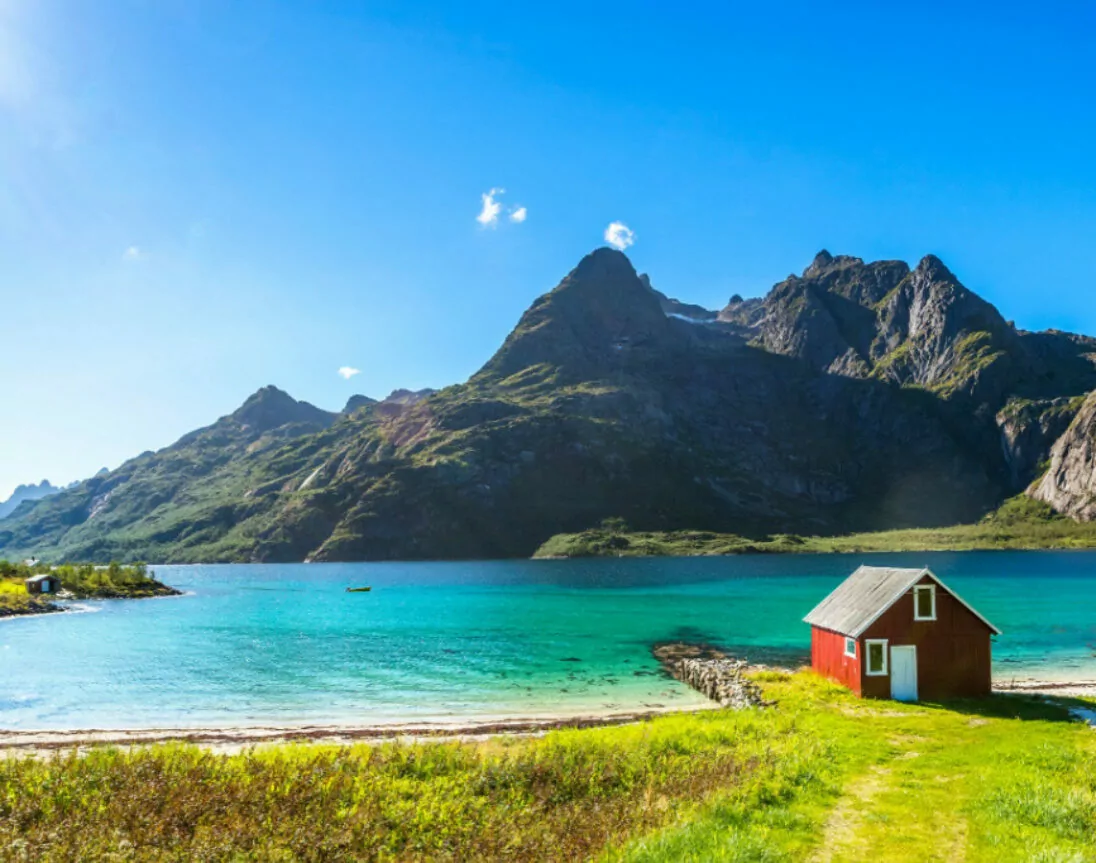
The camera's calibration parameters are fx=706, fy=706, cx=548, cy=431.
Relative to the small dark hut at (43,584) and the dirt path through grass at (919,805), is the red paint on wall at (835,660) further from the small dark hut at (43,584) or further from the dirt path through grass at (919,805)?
the small dark hut at (43,584)

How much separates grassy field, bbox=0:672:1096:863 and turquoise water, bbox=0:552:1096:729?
77.3 feet

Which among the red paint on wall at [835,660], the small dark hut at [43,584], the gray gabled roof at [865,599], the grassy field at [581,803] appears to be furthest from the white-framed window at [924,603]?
the small dark hut at [43,584]

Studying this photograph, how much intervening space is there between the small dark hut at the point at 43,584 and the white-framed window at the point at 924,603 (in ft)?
466

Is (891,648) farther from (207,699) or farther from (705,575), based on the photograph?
(705,575)

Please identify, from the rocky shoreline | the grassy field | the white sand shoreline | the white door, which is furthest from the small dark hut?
the white door

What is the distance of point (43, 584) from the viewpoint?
128 metres

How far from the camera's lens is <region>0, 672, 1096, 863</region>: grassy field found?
14.4m

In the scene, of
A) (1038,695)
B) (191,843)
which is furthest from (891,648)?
(191,843)

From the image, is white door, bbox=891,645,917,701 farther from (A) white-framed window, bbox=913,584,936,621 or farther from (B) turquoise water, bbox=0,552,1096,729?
(B) turquoise water, bbox=0,552,1096,729

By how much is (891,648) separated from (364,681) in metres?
39.4

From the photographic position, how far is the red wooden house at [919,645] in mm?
38094

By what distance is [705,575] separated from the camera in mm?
184750

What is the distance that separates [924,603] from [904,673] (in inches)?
155

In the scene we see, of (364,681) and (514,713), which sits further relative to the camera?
(364,681)
